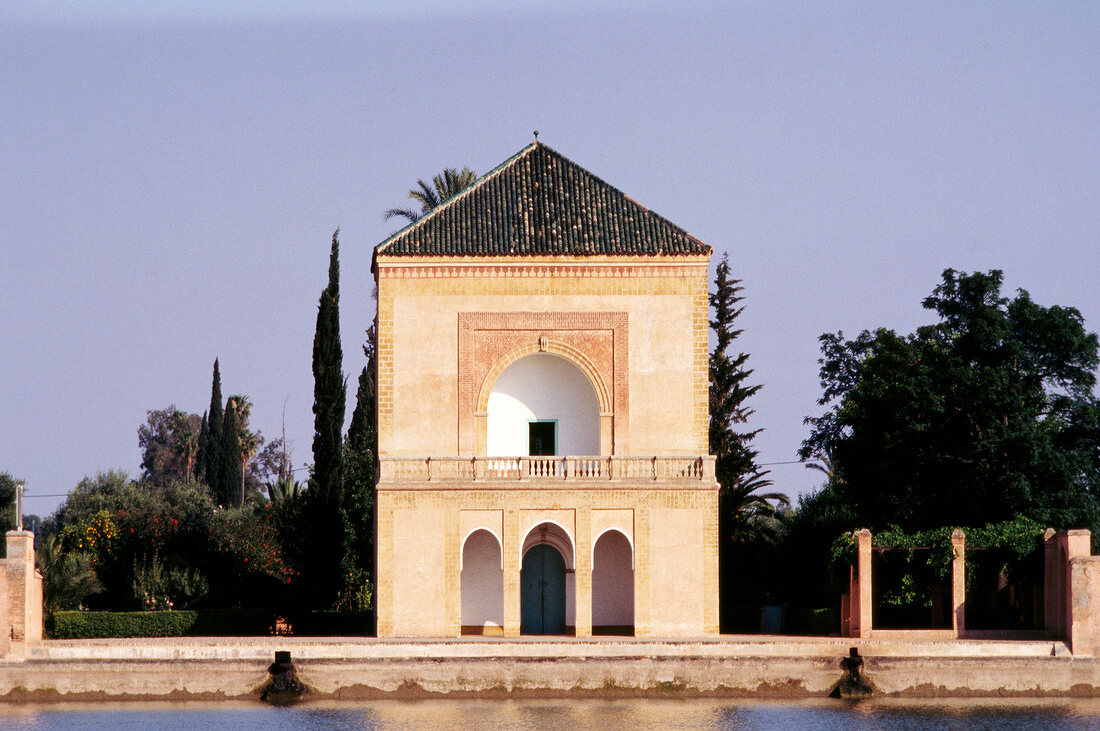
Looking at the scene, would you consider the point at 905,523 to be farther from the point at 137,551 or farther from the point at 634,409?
the point at 137,551

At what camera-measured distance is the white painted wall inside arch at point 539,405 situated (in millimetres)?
36531

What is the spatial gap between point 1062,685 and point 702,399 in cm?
936

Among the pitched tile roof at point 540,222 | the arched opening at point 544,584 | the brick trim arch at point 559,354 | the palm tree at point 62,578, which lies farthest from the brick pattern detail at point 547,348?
the palm tree at point 62,578

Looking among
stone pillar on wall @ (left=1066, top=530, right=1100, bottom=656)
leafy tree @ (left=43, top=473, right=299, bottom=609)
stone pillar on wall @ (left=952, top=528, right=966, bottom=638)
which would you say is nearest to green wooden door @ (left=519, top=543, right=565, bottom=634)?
leafy tree @ (left=43, top=473, right=299, bottom=609)

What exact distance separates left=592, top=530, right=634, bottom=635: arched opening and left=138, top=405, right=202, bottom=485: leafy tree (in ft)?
187

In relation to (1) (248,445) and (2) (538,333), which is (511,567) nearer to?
(2) (538,333)

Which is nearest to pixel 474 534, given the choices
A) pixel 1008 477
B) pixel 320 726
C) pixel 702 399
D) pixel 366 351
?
pixel 702 399

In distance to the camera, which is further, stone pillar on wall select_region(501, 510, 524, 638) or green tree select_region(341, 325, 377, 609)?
green tree select_region(341, 325, 377, 609)

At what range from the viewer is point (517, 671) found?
A: 30453 mm

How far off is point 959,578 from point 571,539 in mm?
8278

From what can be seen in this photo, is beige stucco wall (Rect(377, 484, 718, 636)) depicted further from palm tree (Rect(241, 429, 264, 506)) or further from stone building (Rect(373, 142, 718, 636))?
palm tree (Rect(241, 429, 264, 506))

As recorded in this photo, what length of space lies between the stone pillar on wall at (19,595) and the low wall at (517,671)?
1.56ft

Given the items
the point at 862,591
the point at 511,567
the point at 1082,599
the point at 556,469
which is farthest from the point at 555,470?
the point at 1082,599

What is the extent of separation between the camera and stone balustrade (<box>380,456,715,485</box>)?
34.5m
